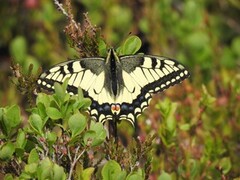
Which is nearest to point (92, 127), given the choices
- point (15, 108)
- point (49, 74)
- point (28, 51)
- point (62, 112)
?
point (62, 112)

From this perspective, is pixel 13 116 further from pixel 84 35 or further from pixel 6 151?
pixel 84 35

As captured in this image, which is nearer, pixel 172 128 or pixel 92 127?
pixel 92 127

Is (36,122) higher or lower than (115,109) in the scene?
lower

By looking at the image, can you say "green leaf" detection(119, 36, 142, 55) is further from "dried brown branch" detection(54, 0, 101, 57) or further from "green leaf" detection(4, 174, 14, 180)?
"green leaf" detection(4, 174, 14, 180)

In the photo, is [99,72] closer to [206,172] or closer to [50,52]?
[206,172]

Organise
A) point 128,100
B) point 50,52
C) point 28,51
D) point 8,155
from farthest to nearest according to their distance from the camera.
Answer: point 28,51 < point 50,52 < point 128,100 < point 8,155

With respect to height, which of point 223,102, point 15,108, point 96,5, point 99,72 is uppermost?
point 96,5

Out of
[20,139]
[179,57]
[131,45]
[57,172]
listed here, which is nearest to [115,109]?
[131,45]
